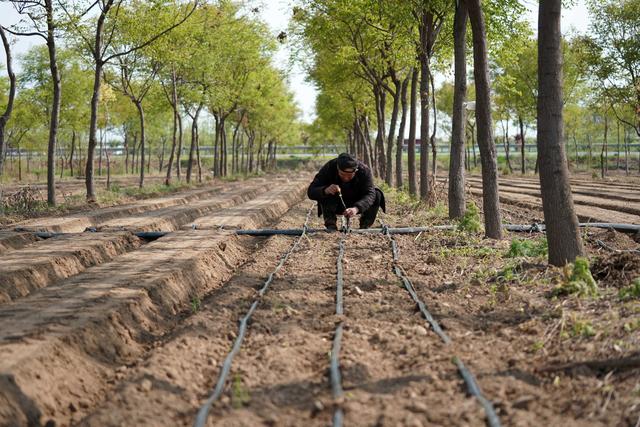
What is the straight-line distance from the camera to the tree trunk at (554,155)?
23.9 ft

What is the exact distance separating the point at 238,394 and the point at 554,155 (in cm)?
480

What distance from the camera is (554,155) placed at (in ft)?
24.2

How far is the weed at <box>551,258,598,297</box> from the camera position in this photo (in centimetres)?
623

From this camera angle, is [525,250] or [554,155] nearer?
[554,155]

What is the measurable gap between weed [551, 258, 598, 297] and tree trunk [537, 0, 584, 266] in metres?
0.95

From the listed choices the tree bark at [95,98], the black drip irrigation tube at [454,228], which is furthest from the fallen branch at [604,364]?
the tree bark at [95,98]

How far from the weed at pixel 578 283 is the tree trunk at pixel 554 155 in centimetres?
95

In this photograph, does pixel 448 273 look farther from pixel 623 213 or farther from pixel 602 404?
pixel 623 213

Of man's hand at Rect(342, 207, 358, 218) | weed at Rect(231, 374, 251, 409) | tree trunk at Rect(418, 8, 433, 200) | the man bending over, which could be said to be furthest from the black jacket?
weed at Rect(231, 374, 251, 409)

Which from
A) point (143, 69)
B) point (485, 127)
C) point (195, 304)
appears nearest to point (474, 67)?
point (485, 127)

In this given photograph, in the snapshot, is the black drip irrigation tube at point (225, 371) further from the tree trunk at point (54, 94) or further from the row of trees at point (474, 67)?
the tree trunk at point (54, 94)

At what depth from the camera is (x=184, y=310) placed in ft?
26.5

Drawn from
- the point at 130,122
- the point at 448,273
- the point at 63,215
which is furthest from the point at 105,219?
the point at 130,122

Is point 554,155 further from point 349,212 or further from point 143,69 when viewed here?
point 143,69
